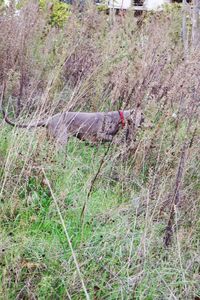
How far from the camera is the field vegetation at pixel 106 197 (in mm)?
2148

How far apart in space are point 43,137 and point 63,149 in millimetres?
448

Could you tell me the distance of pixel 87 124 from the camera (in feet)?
12.1

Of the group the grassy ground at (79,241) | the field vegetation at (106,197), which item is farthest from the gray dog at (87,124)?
the grassy ground at (79,241)

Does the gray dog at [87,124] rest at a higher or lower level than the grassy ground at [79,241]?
higher

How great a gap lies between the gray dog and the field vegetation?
0.09 metres

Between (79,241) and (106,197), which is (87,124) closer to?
(106,197)

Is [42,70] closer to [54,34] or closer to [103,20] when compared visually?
[54,34]

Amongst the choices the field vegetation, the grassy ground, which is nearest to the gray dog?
the field vegetation

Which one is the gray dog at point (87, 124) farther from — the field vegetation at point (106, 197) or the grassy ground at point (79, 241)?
the grassy ground at point (79, 241)

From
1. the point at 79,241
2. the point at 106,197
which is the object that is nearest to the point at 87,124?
the point at 106,197

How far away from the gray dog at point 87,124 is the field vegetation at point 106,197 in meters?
0.09

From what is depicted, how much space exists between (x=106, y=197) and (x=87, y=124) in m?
0.92

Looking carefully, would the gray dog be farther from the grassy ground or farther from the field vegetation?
the grassy ground

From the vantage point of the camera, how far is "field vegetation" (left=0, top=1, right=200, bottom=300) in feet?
7.05
